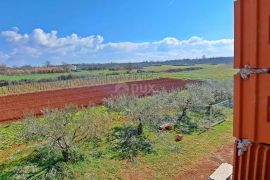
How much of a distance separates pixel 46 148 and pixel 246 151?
8.01 meters

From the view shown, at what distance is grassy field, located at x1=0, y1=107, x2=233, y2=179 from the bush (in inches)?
12.0

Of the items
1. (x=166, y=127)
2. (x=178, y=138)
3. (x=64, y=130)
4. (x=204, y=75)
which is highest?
(x=204, y=75)

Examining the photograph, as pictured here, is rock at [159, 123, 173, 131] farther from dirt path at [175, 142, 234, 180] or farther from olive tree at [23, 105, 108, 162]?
olive tree at [23, 105, 108, 162]

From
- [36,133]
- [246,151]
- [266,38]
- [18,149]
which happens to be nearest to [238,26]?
[266,38]

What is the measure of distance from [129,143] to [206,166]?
2.67 meters

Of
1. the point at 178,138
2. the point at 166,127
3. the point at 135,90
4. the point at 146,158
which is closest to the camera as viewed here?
the point at 146,158

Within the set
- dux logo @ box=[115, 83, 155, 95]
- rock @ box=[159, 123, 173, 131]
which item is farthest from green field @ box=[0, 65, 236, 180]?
dux logo @ box=[115, 83, 155, 95]

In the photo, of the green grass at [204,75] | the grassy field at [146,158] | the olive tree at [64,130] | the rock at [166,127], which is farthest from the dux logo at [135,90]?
the olive tree at [64,130]

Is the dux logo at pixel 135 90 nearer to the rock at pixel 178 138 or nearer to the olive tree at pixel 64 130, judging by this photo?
the rock at pixel 178 138

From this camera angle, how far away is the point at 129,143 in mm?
9953

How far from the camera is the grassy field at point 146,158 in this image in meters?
7.97

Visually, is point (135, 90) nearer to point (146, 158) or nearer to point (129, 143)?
point (129, 143)

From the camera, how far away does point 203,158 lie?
911cm

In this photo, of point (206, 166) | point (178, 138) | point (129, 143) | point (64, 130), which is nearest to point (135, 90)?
point (178, 138)
